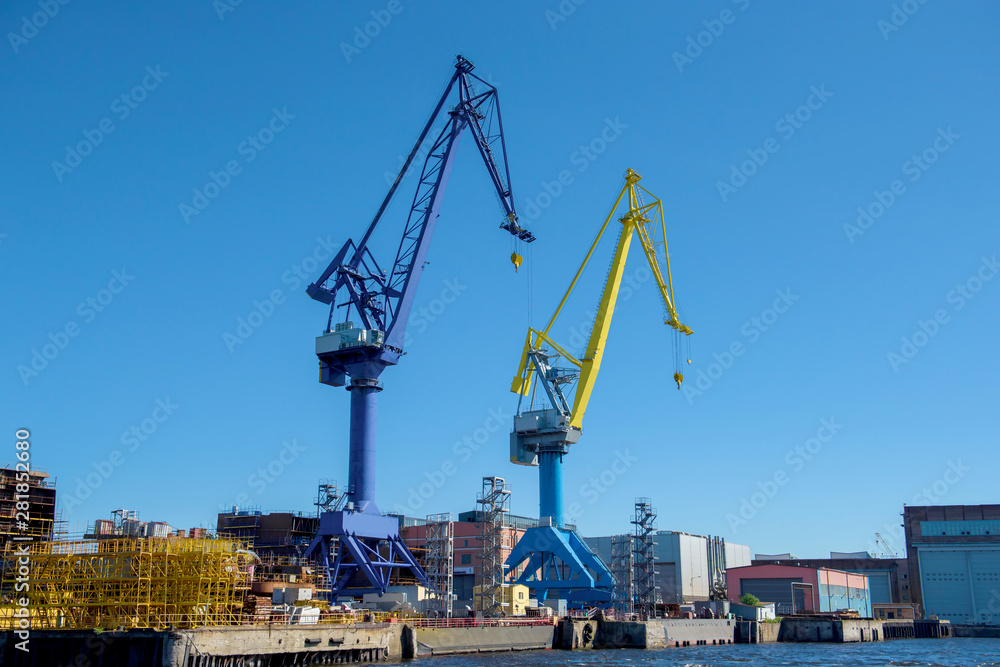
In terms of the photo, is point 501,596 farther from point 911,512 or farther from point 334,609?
point 911,512

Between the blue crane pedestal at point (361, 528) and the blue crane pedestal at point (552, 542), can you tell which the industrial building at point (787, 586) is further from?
the blue crane pedestal at point (361, 528)

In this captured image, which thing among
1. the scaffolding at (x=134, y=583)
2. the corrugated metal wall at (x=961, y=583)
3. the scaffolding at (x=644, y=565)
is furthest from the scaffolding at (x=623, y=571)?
the corrugated metal wall at (x=961, y=583)

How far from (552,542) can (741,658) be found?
691 inches

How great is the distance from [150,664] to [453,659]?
1765 centimetres

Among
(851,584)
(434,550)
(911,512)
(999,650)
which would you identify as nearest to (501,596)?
(434,550)

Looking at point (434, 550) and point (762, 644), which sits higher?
point (434, 550)

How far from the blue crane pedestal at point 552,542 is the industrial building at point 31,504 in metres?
34.9

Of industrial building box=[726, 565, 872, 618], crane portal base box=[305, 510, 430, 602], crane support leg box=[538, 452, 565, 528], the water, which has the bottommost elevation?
the water

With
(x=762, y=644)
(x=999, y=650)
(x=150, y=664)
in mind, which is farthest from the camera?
(x=762, y=644)

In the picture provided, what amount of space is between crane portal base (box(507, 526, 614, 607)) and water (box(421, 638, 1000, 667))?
26.8 ft

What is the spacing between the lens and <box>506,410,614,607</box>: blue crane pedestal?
2773 inches

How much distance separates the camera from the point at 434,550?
238 feet

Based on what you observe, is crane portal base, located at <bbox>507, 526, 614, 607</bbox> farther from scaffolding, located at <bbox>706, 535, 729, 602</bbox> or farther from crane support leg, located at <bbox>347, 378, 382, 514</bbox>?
scaffolding, located at <bbox>706, 535, 729, 602</bbox>

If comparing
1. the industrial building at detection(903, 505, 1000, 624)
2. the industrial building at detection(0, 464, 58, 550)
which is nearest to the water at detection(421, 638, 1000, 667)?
the industrial building at detection(0, 464, 58, 550)
